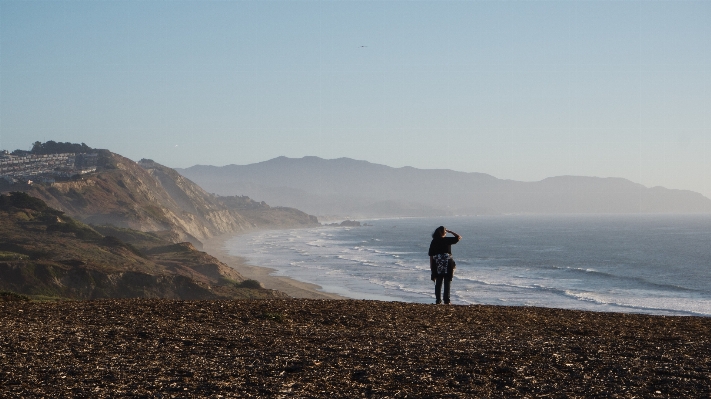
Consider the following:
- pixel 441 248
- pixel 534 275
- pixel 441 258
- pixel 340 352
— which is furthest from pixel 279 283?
pixel 340 352

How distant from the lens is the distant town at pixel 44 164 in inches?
4833

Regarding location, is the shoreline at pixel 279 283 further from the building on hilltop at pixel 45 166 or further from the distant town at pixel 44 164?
→ the building on hilltop at pixel 45 166

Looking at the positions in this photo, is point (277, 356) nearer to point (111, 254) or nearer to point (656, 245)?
point (111, 254)

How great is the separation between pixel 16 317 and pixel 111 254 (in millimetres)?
43450

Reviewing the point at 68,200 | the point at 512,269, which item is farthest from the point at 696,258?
the point at 68,200

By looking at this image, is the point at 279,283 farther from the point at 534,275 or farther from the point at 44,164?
the point at 44,164

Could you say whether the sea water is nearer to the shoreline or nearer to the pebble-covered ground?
the shoreline

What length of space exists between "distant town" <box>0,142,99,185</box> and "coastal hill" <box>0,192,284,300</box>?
1984 inches

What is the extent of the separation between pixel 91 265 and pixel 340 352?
3665 cm

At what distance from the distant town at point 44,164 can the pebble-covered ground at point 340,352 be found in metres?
109

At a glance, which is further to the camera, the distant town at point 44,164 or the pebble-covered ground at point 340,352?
the distant town at point 44,164

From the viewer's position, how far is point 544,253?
108m

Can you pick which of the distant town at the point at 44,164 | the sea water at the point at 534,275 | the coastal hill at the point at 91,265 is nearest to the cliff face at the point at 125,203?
the distant town at the point at 44,164

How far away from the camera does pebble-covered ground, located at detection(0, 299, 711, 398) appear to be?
8.80 meters
